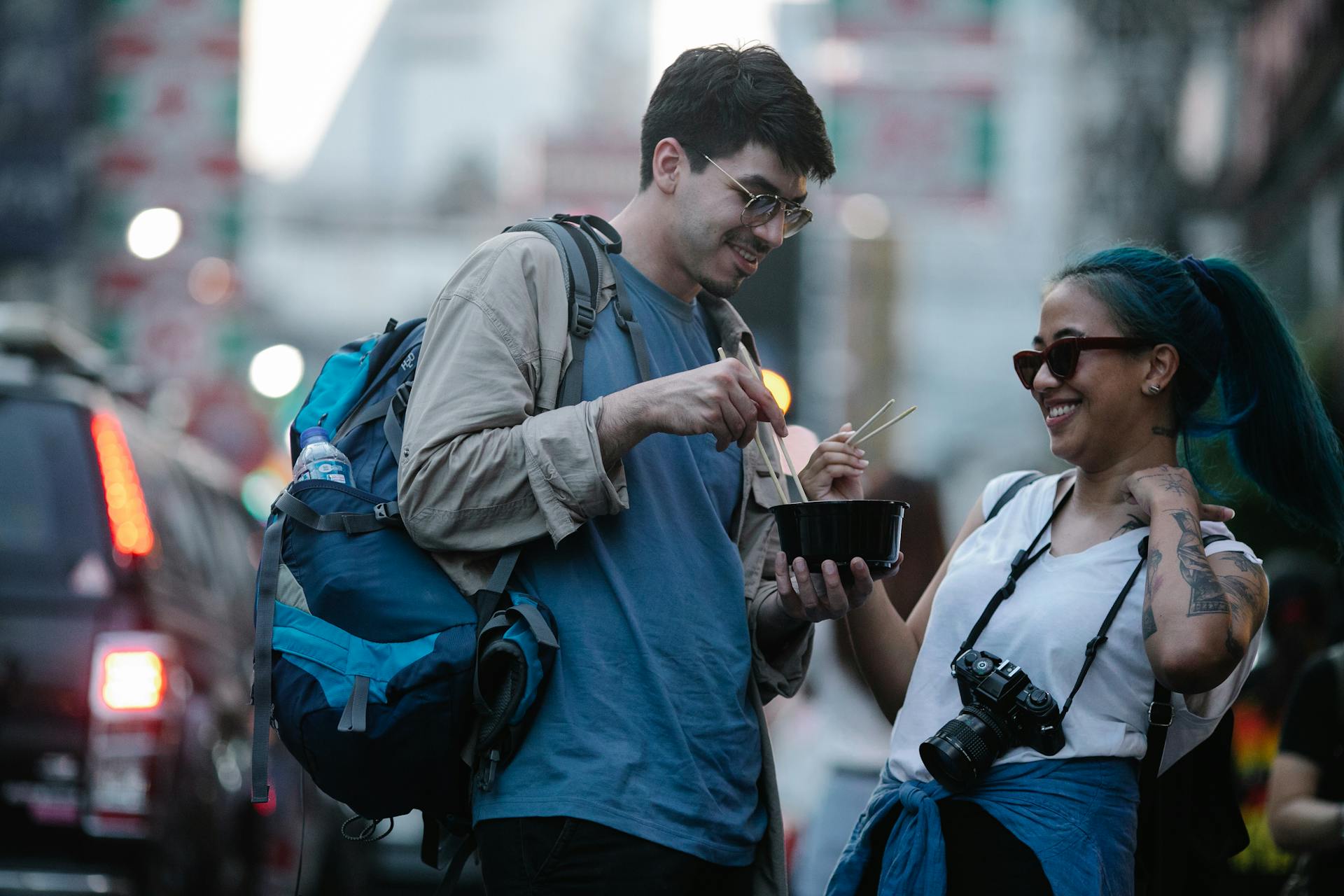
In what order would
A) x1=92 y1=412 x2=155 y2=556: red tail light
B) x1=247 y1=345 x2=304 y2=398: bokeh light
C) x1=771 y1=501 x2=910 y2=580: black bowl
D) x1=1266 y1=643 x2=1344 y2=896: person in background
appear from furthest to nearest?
x1=247 y1=345 x2=304 y2=398: bokeh light → x1=92 y1=412 x2=155 y2=556: red tail light → x1=1266 y1=643 x2=1344 y2=896: person in background → x1=771 y1=501 x2=910 y2=580: black bowl

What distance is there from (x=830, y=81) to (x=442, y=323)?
1000 inches

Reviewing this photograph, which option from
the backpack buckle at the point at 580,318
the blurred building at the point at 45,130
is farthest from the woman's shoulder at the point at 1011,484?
the blurred building at the point at 45,130

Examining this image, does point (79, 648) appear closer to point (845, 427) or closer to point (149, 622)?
point (149, 622)

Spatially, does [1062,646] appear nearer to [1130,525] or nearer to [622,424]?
[1130,525]

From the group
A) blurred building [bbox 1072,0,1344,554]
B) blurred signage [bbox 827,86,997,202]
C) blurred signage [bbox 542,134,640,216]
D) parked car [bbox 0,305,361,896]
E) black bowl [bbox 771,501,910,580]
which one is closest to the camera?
black bowl [bbox 771,501,910,580]

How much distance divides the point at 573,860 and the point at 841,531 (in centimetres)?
73

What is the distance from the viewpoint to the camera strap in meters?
2.83

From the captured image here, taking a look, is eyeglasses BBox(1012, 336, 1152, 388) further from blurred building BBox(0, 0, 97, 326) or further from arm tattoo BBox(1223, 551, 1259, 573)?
blurred building BBox(0, 0, 97, 326)

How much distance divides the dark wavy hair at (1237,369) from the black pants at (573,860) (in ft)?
4.35

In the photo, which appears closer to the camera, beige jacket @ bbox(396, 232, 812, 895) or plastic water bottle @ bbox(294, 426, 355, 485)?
beige jacket @ bbox(396, 232, 812, 895)

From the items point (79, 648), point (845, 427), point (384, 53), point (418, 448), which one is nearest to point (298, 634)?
point (418, 448)

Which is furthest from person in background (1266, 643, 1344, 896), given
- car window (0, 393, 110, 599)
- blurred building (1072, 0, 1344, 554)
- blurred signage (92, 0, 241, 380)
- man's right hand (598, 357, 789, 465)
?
blurred signage (92, 0, 241, 380)

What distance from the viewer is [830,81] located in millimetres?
27266

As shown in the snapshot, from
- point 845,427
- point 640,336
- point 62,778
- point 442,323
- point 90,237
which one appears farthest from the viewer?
point 90,237
